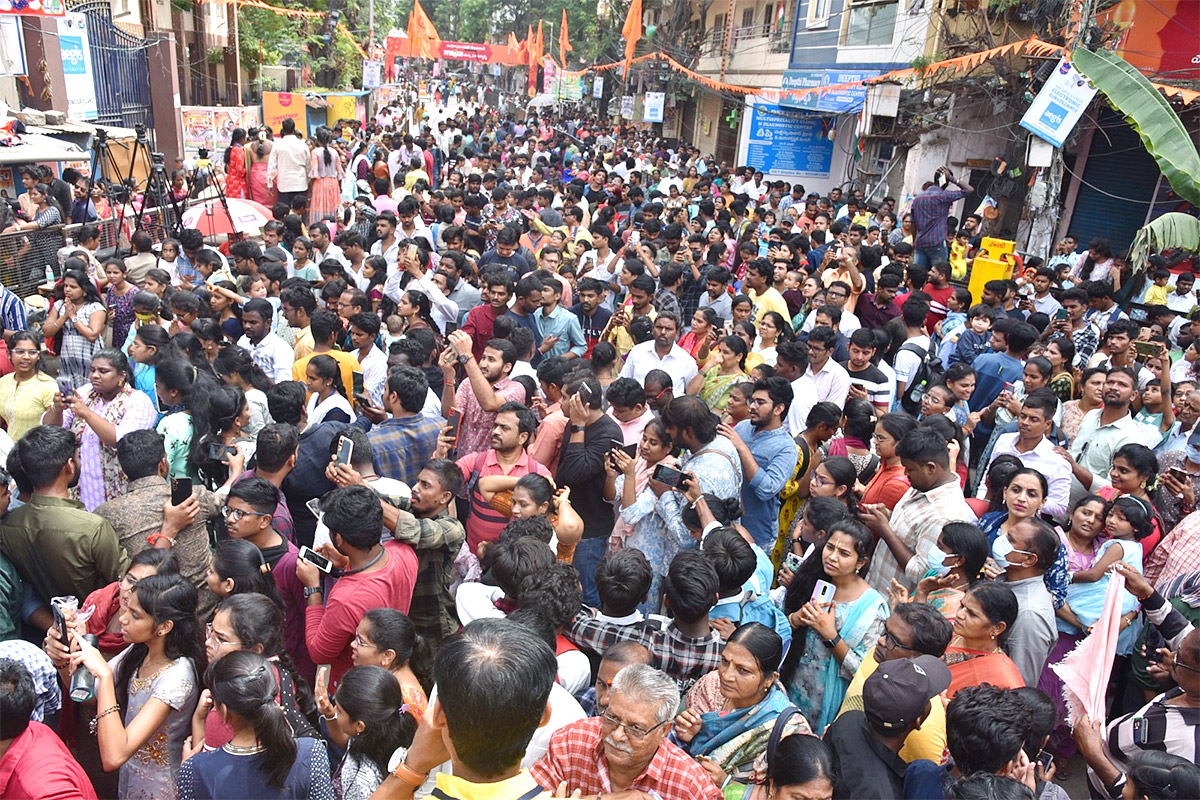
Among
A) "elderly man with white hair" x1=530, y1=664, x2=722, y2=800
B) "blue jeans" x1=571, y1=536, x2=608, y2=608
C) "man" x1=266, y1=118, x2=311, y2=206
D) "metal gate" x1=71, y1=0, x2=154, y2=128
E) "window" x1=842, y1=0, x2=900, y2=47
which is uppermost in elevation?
"window" x1=842, y1=0, x2=900, y2=47

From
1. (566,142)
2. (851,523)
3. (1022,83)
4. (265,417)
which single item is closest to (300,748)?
(851,523)

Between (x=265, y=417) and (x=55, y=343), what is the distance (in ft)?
8.73

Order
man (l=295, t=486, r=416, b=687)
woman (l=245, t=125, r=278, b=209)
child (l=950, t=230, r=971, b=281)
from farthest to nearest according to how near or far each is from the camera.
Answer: woman (l=245, t=125, r=278, b=209) → child (l=950, t=230, r=971, b=281) → man (l=295, t=486, r=416, b=687)

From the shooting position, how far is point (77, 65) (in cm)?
1349

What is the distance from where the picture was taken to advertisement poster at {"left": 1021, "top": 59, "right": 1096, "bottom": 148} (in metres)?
10.4

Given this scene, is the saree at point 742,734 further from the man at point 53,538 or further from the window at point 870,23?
the window at point 870,23

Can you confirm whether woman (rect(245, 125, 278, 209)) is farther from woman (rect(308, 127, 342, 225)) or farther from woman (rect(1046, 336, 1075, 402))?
woman (rect(1046, 336, 1075, 402))

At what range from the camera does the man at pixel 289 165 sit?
1195 centimetres

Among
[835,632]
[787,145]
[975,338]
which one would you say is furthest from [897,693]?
[787,145]

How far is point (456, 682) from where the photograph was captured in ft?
6.30

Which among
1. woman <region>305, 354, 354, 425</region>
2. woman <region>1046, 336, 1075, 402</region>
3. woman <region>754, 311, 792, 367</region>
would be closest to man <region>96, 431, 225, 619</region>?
woman <region>305, 354, 354, 425</region>

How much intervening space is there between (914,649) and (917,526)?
1.17 metres

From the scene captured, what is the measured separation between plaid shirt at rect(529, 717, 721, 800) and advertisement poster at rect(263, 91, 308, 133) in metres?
20.8

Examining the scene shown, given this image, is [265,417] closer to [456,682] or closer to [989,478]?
[456,682]
